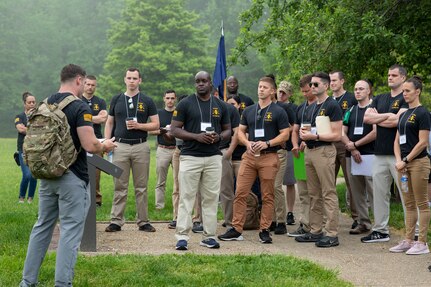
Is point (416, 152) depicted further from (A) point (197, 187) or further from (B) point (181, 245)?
(B) point (181, 245)

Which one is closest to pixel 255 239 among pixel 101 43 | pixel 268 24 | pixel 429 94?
pixel 268 24

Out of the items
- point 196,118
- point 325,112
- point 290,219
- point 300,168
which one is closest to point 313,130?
point 325,112

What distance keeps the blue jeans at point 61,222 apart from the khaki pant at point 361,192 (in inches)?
212

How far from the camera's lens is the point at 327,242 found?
9922mm

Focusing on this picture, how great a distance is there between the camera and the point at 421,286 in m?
7.51

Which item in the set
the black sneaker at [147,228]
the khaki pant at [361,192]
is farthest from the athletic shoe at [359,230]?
the black sneaker at [147,228]

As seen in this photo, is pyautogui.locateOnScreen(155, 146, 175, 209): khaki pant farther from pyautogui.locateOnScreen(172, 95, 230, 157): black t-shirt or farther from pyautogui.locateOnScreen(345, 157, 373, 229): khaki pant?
pyautogui.locateOnScreen(172, 95, 230, 157): black t-shirt

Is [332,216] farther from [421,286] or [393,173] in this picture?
[421,286]

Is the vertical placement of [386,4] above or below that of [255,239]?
above

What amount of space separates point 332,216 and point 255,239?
1184 mm

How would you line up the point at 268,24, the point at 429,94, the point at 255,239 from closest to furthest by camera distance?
1. the point at 255,239
2. the point at 268,24
3. the point at 429,94

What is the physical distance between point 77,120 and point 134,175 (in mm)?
4441

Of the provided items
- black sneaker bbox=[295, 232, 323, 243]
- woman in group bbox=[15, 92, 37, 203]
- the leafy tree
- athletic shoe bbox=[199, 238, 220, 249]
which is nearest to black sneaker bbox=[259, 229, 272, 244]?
black sneaker bbox=[295, 232, 323, 243]

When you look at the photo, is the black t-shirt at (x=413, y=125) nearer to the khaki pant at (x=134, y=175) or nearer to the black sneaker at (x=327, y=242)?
the black sneaker at (x=327, y=242)
